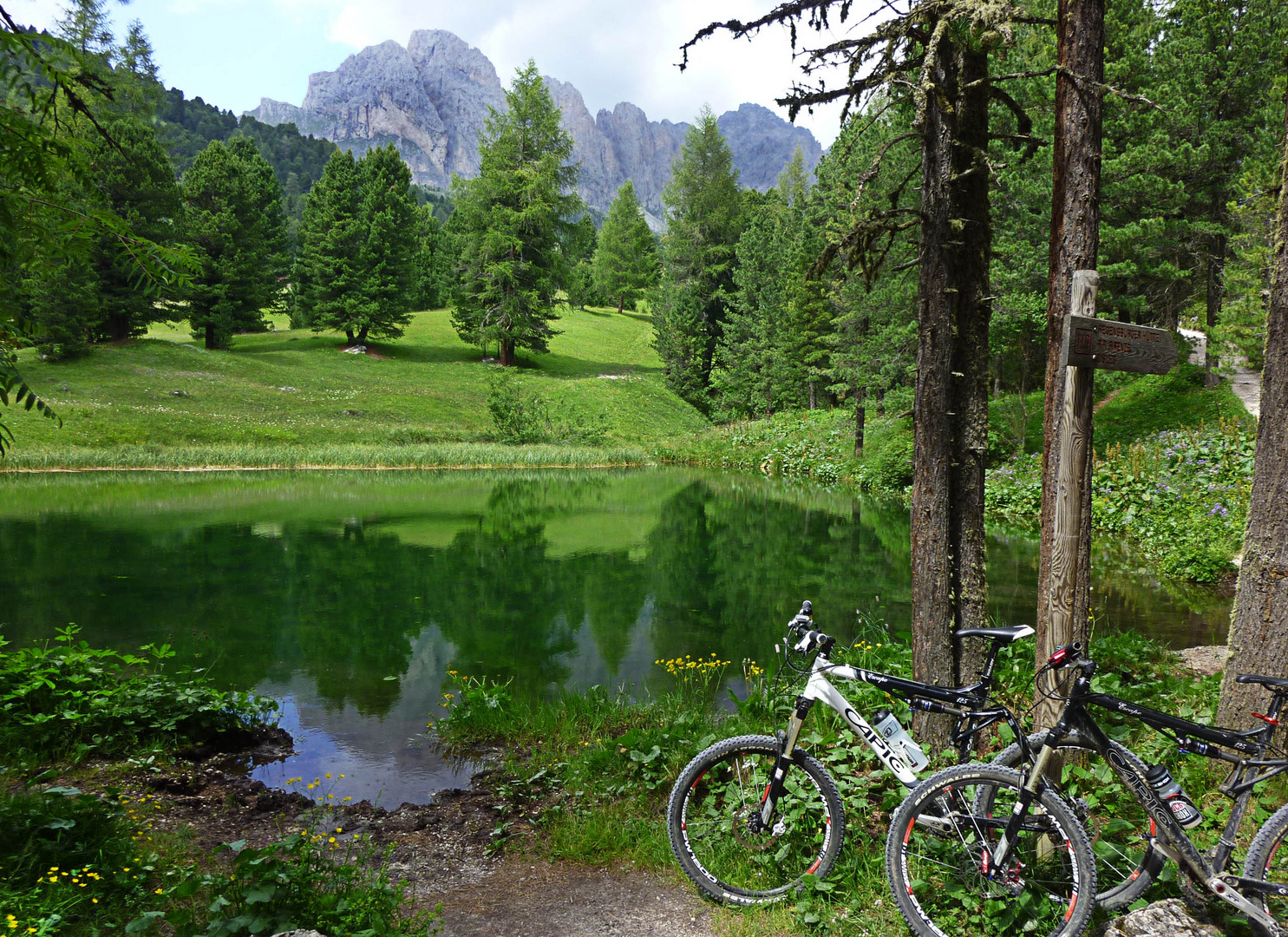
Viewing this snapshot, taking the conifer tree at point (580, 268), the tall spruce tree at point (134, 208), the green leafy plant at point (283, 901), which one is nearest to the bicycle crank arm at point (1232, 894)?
the green leafy plant at point (283, 901)

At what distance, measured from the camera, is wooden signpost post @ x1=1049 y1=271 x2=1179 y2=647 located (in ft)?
13.5

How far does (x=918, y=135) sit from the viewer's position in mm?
5652

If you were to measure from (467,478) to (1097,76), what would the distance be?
27594 mm

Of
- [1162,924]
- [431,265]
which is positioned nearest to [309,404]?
[431,265]

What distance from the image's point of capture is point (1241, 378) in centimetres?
2448

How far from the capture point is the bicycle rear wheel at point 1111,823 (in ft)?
12.0

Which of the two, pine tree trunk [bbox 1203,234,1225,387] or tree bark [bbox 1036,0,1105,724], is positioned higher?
pine tree trunk [bbox 1203,234,1225,387]

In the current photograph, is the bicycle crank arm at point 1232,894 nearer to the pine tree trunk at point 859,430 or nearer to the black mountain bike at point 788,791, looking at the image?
the black mountain bike at point 788,791

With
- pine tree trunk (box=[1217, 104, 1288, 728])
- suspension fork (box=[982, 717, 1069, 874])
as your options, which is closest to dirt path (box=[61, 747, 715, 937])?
suspension fork (box=[982, 717, 1069, 874])

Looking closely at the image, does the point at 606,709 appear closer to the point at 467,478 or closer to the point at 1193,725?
the point at 1193,725

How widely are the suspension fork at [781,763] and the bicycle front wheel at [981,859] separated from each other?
671 mm

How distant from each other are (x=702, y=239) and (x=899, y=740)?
52.2 m

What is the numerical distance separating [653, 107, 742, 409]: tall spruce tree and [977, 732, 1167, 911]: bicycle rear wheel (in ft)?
152

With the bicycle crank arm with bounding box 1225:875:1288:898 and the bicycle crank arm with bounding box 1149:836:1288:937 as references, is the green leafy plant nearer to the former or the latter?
the bicycle crank arm with bounding box 1149:836:1288:937
